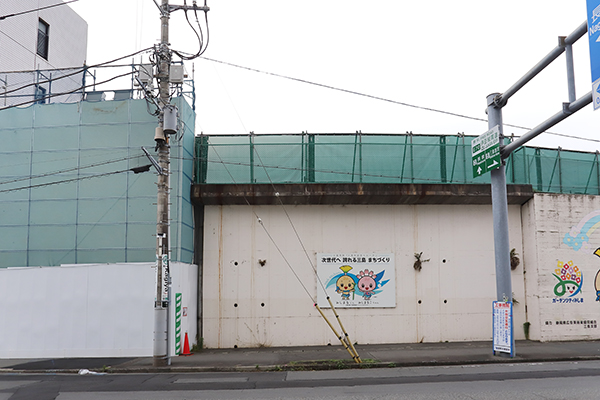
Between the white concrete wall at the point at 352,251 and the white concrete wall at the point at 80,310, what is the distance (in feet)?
7.34

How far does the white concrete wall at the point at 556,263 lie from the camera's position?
1850cm

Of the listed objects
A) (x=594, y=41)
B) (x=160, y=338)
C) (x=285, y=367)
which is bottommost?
(x=285, y=367)

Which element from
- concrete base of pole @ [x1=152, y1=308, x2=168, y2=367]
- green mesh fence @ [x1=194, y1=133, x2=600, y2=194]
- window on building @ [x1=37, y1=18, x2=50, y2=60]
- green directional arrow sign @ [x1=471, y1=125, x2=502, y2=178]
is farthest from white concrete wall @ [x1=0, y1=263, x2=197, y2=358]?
window on building @ [x1=37, y1=18, x2=50, y2=60]

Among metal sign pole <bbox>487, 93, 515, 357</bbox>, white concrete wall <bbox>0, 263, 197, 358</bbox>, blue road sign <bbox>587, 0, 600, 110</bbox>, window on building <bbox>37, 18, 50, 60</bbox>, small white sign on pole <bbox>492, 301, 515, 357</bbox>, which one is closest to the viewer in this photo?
blue road sign <bbox>587, 0, 600, 110</bbox>

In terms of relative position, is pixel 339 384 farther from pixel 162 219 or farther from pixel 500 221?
pixel 500 221

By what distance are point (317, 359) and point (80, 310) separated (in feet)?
25.4

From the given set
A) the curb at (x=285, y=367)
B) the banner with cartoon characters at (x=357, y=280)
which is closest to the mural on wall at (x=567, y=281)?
the curb at (x=285, y=367)

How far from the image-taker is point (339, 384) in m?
11.3

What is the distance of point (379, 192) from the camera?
18.5 metres

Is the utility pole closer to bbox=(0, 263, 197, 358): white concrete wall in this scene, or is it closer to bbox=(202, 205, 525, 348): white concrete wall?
bbox=(0, 263, 197, 358): white concrete wall

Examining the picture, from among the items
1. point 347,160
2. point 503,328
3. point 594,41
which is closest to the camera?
point 594,41

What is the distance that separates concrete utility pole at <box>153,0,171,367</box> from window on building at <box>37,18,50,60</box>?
55.7 feet

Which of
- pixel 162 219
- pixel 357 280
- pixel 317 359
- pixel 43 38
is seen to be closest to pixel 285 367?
pixel 317 359

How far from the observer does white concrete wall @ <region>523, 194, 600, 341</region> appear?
1850 cm
